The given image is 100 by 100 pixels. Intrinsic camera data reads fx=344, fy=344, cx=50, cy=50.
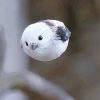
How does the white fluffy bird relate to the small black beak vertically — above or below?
above

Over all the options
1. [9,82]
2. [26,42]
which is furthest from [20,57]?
[26,42]

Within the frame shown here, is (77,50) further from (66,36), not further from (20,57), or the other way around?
(66,36)

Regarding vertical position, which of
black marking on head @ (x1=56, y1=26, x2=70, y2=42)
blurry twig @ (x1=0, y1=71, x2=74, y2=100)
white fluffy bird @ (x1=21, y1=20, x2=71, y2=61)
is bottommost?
white fluffy bird @ (x1=21, y1=20, x2=71, y2=61)

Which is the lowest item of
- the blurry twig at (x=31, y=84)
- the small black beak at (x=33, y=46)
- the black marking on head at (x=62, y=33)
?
the small black beak at (x=33, y=46)

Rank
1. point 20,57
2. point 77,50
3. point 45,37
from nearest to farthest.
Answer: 1. point 45,37
2. point 20,57
3. point 77,50

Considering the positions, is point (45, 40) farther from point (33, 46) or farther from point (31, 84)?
point (31, 84)

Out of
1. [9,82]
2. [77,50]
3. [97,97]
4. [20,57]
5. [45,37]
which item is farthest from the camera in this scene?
[77,50]

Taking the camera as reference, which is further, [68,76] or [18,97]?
[68,76]

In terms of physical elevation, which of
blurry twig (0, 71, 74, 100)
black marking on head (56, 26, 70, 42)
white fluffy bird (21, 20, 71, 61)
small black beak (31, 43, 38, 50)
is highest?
blurry twig (0, 71, 74, 100)
